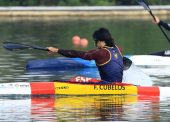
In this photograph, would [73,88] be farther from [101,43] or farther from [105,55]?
[101,43]

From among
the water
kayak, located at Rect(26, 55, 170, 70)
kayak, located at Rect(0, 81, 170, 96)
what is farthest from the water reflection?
kayak, located at Rect(26, 55, 170, 70)

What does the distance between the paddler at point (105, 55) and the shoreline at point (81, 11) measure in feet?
124

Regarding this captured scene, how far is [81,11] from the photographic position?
5969cm

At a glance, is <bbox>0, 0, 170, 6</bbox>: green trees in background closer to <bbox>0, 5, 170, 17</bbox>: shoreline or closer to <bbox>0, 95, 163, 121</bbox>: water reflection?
<bbox>0, 5, 170, 17</bbox>: shoreline

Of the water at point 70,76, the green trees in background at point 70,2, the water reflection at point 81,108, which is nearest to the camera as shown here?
the water reflection at point 81,108

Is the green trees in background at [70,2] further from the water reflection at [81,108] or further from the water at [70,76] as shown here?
the water reflection at [81,108]

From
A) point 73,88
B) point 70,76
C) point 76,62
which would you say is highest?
point 76,62

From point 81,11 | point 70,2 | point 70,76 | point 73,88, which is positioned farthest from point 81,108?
point 70,2

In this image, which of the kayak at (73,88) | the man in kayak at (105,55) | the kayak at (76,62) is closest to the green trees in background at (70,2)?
the kayak at (76,62)

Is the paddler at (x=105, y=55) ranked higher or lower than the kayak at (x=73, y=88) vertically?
higher

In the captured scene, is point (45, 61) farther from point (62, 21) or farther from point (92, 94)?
point (62, 21)

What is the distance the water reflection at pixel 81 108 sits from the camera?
59.9 ft

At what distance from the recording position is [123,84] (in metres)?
21.0

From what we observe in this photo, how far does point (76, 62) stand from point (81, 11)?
3136cm
